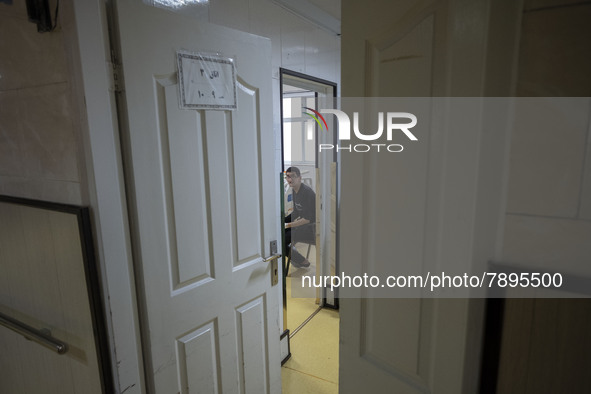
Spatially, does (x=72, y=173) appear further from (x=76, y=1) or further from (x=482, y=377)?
(x=482, y=377)

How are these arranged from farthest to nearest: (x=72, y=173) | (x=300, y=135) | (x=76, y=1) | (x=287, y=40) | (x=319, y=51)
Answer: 1. (x=300, y=135)
2. (x=319, y=51)
3. (x=287, y=40)
4. (x=72, y=173)
5. (x=76, y=1)

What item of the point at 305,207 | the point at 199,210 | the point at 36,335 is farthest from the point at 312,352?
the point at 36,335

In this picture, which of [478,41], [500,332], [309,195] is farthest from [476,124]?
[309,195]

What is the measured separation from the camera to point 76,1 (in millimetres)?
950

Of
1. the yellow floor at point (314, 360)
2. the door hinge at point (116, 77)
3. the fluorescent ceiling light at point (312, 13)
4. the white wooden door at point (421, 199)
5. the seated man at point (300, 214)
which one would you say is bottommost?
the yellow floor at point (314, 360)

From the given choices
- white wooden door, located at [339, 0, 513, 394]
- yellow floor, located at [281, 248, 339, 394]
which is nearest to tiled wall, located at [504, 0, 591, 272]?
white wooden door, located at [339, 0, 513, 394]

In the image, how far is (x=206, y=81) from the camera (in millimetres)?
1310

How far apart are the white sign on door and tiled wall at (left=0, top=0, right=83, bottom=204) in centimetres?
36

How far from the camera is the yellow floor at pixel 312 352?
2.15 metres

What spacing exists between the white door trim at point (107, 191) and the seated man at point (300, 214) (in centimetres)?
224

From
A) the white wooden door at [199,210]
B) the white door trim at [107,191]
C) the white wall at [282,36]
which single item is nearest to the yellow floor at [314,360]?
the white wooden door at [199,210]

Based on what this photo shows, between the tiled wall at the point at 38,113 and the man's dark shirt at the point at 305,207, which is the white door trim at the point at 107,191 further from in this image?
the man's dark shirt at the point at 305,207

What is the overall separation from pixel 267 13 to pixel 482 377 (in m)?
2.00

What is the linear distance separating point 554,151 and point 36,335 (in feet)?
5.38
